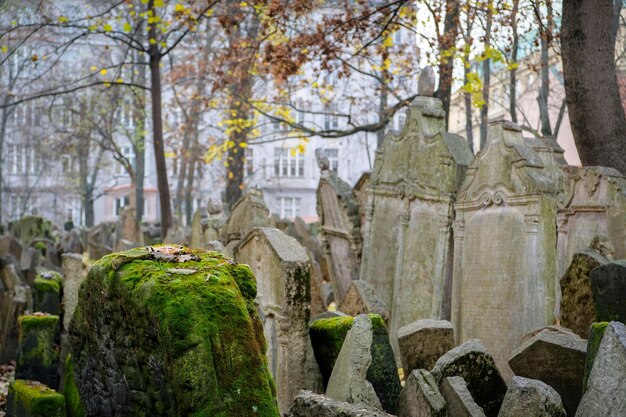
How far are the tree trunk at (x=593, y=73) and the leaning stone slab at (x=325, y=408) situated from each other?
24.4 feet

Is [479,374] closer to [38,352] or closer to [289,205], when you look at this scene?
[38,352]

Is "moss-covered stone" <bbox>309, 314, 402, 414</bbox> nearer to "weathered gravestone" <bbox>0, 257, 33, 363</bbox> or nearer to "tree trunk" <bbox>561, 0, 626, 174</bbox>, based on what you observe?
"weathered gravestone" <bbox>0, 257, 33, 363</bbox>

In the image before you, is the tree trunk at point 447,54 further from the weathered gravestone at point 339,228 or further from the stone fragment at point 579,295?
the stone fragment at point 579,295

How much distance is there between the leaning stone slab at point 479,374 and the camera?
20.2ft

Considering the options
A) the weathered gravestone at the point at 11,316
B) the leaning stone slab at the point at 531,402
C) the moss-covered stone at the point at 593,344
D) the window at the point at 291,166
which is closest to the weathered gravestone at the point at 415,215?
the weathered gravestone at the point at 11,316

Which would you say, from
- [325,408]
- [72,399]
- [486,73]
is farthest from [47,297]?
[486,73]

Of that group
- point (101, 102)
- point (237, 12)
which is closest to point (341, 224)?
point (237, 12)

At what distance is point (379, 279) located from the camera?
11.1 m

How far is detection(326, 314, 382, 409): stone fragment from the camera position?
222 inches

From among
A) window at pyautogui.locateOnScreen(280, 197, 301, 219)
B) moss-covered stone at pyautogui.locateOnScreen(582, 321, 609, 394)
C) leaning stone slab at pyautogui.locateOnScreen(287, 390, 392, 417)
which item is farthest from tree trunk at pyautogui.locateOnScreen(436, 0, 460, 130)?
window at pyautogui.locateOnScreen(280, 197, 301, 219)

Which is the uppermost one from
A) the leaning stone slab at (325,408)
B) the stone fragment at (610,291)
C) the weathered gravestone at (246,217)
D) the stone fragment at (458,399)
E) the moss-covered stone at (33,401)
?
the weathered gravestone at (246,217)

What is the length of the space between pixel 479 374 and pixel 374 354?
2.56 feet

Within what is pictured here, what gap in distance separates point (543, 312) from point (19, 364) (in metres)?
4.99

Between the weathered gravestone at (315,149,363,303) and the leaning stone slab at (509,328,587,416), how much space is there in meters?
6.31
